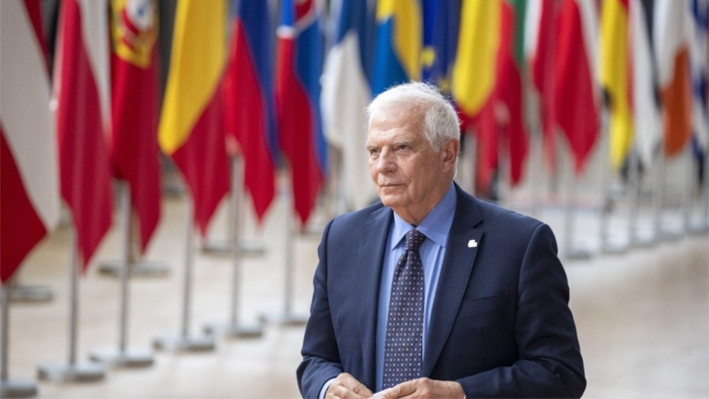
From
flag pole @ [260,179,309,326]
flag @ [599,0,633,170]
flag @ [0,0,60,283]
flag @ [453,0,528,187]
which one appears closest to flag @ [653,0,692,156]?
flag @ [599,0,633,170]

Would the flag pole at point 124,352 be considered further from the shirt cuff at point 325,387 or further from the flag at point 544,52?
the flag at point 544,52

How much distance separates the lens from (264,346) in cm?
716

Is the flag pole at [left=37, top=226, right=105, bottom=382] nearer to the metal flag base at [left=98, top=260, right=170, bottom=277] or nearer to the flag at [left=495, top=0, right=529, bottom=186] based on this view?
the metal flag base at [left=98, top=260, right=170, bottom=277]

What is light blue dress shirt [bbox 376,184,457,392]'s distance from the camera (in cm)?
273

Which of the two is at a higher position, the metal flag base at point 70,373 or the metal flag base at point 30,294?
the metal flag base at point 30,294

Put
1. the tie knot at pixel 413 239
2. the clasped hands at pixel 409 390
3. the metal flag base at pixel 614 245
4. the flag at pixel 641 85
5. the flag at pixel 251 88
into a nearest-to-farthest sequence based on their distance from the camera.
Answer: the clasped hands at pixel 409 390 < the tie knot at pixel 413 239 < the flag at pixel 251 88 < the flag at pixel 641 85 < the metal flag base at pixel 614 245

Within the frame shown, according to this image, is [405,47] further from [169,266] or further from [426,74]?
[169,266]

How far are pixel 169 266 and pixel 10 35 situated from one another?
17.7 feet

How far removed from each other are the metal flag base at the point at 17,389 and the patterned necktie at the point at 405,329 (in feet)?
11.2

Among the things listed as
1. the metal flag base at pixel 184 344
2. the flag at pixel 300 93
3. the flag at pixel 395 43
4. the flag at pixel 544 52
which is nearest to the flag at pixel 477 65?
the flag at pixel 544 52

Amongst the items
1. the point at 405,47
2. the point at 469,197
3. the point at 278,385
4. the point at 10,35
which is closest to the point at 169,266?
the point at 405,47

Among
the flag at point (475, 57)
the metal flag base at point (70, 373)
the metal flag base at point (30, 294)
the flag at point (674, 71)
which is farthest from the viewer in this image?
the flag at point (674, 71)

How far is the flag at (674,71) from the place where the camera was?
11.7m

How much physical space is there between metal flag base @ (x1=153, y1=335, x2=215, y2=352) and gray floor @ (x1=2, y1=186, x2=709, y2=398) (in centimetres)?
8
